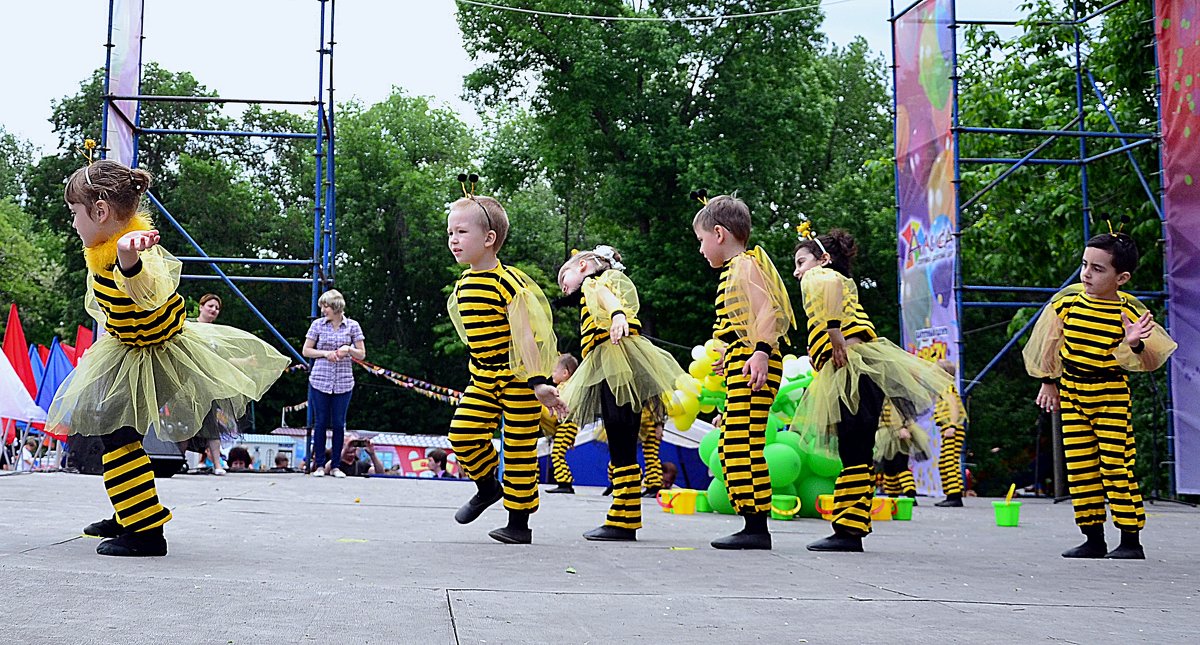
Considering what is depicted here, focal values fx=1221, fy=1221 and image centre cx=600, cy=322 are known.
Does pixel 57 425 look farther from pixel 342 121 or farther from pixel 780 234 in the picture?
pixel 342 121

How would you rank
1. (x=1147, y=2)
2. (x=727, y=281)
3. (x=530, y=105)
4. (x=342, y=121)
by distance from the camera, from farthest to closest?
(x=342, y=121) < (x=530, y=105) < (x=1147, y=2) < (x=727, y=281)

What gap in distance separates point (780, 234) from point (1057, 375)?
24973 mm

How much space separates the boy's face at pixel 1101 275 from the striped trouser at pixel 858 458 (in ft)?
4.01

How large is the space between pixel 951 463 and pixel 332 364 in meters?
6.25

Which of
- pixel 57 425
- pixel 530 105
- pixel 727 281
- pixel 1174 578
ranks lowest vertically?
pixel 1174 578

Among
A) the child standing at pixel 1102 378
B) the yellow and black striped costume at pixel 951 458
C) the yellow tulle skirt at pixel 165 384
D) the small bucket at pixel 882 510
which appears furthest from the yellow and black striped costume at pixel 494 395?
the yellow and black striped costume at pixel 951 458

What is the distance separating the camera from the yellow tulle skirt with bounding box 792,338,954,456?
6055mm

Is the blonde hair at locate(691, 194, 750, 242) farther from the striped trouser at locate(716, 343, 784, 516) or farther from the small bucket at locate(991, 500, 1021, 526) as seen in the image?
the small bucket at locate(991, 500, 1021, 526)

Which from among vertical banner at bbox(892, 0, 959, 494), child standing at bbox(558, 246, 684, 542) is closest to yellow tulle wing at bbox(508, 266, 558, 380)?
child standing at bbox(558, 246, 684, 542)

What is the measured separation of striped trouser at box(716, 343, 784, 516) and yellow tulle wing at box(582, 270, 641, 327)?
2.64ft

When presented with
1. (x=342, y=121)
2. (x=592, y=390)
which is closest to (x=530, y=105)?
(x=342, y=121)

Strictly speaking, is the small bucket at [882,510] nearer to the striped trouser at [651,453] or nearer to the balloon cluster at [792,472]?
the balloon cluster at [792,472]

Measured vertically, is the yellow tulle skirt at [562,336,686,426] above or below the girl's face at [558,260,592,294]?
below

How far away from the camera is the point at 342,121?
42219 mm
